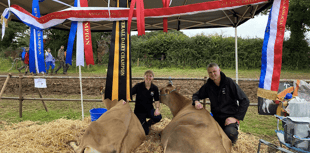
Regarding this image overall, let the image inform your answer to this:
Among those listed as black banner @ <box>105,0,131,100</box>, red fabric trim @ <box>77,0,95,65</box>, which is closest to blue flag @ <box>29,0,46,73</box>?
red fabric trim @ <box>77,0,95,65</box>

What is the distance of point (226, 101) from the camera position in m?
2.77

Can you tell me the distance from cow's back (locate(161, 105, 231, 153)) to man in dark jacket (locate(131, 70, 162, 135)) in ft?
3.32

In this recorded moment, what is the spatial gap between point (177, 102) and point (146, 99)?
2.12 ft

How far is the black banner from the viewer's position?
10.3 feet

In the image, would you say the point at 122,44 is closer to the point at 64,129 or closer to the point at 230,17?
the point at 64,129

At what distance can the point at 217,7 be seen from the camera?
269 centimetres

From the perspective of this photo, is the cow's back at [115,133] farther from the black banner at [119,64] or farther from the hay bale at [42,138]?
the hay bale at [42,138]

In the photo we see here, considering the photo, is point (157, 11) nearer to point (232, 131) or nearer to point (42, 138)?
point (232, 131)

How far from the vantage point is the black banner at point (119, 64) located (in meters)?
3.13

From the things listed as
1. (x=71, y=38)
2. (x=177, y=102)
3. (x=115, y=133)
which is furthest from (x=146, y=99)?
(x=71, y=38)

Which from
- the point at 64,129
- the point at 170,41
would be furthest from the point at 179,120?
the point at 170,41

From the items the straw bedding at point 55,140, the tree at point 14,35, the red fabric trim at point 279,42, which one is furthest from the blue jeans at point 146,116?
the tree at point 14,35

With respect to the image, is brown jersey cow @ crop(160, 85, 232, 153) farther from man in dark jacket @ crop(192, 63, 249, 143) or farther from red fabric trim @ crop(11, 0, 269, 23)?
red fabric trim @ crop(11, 0, 269, 23)

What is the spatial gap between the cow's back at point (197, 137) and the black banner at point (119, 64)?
1.23 metres
